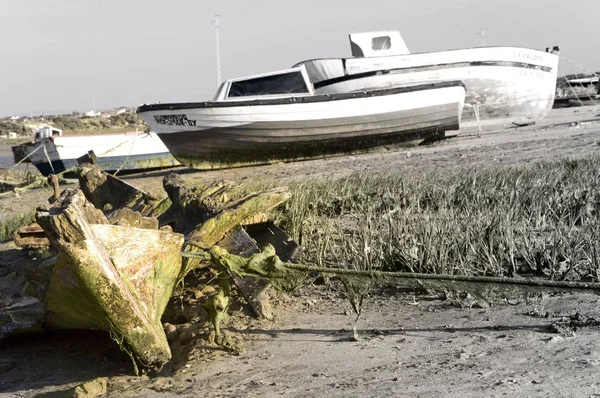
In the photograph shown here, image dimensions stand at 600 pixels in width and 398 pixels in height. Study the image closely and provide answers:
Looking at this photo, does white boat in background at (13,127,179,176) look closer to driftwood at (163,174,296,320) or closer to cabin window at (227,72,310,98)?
cabin window at (227,72,310,98)

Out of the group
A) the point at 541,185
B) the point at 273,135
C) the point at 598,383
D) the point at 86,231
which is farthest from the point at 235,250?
the point at 273,135

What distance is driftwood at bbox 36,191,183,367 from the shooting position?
12.5 ft

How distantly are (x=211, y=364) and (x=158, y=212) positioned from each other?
309 cm

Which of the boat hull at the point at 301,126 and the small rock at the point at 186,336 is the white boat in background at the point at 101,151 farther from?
the small rock at the point at 186,336

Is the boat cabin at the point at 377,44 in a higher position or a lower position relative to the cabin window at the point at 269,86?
higher

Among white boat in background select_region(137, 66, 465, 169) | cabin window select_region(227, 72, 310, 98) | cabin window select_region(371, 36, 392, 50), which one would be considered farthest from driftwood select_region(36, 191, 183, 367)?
cabin window select_region(371, 36, 392, 50)

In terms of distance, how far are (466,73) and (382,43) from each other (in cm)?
220

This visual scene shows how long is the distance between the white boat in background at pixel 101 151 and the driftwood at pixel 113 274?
1412 centimetres

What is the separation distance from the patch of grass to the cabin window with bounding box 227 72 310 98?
5.62m

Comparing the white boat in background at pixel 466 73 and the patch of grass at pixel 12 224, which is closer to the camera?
the patch of grass at pixel 12 224

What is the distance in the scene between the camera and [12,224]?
384 inches

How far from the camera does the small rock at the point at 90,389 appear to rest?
3.90 metres

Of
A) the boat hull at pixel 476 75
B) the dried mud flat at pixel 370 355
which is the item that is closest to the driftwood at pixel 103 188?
the dried mud flat at pixel 370 355

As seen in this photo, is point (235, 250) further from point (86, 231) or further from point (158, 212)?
point (158, 212)
